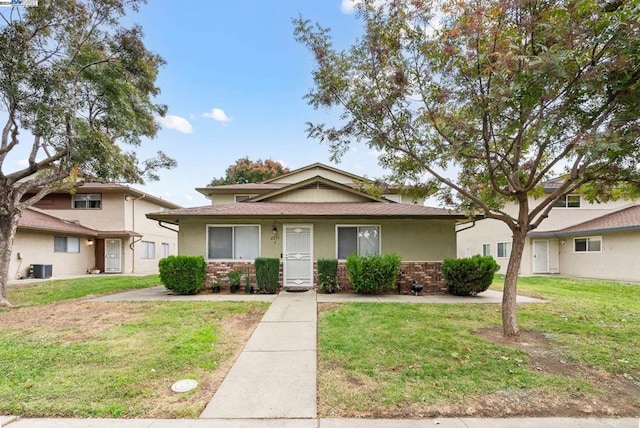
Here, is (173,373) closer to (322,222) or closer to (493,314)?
(493,314)

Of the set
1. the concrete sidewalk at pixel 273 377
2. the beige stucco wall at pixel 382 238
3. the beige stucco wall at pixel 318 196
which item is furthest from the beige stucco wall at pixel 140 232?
the concrete sidewalk at pixel 273 377

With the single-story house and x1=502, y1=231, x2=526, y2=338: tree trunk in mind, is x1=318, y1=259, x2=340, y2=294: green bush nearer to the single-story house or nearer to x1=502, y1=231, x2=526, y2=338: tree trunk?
the single-story house

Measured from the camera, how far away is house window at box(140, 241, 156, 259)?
21656 millimetres

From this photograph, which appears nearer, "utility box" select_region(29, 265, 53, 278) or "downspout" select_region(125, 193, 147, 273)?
"utility box" select_region(29, 265, 53, 278)

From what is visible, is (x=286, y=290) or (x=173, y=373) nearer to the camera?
(x=173, y=373)

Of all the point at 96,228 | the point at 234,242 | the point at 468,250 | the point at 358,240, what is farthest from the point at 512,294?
the point at 96,228

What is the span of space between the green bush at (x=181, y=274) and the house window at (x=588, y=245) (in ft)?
64.1

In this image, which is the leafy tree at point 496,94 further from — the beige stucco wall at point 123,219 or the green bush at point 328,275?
the beige stucco wall at point 123,219

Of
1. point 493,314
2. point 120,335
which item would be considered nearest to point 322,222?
point 493,314

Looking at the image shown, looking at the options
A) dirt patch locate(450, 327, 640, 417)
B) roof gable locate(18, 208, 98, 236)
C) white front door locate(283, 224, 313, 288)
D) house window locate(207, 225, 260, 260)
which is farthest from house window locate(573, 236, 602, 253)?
roof gable locate(18, 208, 98, 236)

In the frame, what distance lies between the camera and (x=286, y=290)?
35.8 feet

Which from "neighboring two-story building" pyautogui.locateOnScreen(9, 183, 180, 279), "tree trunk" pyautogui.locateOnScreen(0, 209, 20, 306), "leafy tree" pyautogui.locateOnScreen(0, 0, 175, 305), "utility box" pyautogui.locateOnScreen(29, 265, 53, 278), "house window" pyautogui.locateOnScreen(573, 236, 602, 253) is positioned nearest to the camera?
"leafy tree" pyautogui.locateOnScreen(0, 0, 175, 305)

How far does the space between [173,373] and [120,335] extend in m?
2.33

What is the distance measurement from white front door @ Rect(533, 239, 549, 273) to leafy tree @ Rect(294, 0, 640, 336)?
1439 centimetres
